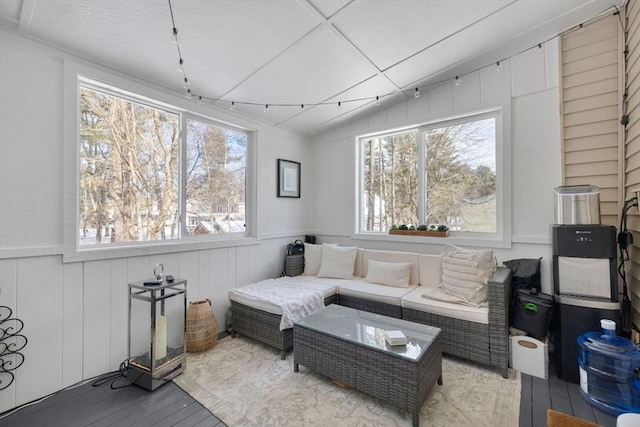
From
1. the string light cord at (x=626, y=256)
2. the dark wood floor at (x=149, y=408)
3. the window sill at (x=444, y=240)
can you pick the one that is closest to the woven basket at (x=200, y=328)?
the dark wood floor at (x=149, y=408)

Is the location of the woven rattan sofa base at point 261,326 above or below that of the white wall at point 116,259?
below

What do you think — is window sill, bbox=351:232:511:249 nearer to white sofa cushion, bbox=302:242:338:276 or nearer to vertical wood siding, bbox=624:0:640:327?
white sofa cushion, bbox=302:242:338:276

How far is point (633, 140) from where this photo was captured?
2.03 m

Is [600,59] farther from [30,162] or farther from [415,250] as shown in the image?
[30,162]

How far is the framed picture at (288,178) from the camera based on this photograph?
3.85 m

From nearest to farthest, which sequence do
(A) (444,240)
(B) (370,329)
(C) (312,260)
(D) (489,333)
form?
(B) (370,329) → (D) (489,333) → (A) (444,240) → (C) (312,260)

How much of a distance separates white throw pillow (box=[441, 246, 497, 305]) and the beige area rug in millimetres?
592

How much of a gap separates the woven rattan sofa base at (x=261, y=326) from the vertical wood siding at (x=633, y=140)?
8.15 feet

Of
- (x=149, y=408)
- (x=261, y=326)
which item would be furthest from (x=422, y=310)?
(x=149, y=408)

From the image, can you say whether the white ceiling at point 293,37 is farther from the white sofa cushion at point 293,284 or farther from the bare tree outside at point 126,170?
the white sofa cushion at point 293,284

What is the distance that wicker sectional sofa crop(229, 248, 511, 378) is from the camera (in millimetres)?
2213

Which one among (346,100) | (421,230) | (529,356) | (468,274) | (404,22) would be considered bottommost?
(529,356)

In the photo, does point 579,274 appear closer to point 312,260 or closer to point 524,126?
point 524,126

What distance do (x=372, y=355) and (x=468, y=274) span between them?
132 centimetres
